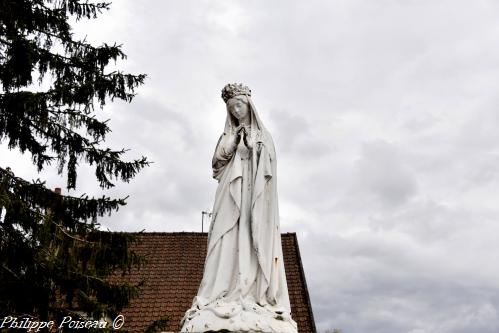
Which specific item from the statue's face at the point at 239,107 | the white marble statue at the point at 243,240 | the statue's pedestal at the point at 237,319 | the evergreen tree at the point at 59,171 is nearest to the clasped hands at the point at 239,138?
the white marble statue at the point at 243,240

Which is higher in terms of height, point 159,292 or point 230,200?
point 159,292

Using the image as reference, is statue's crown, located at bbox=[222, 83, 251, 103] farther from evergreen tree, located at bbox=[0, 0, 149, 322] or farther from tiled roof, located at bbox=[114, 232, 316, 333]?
tiled roof, located at bbox=[114, 232, 316, 333]

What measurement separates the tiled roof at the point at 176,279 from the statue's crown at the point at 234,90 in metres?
9.70

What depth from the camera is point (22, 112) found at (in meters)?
11.2

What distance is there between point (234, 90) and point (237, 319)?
7.65 ft

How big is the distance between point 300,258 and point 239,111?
578 inches

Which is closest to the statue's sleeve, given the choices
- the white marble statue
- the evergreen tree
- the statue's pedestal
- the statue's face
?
the white marble statue

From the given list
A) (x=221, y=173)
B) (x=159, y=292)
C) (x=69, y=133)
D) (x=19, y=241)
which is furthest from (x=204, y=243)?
(x=221, y=173)

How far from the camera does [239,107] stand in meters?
6.04

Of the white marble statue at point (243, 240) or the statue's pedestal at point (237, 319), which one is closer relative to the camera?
the statue's pedestal at point (237, 319)

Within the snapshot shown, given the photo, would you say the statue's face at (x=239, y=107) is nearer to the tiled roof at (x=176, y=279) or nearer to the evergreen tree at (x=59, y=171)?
the evergreen tree at (x=59, y=171)

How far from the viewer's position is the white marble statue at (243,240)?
16.1 feet

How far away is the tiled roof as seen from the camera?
55.5 feet

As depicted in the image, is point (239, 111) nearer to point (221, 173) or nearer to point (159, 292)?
point (221, 173)
